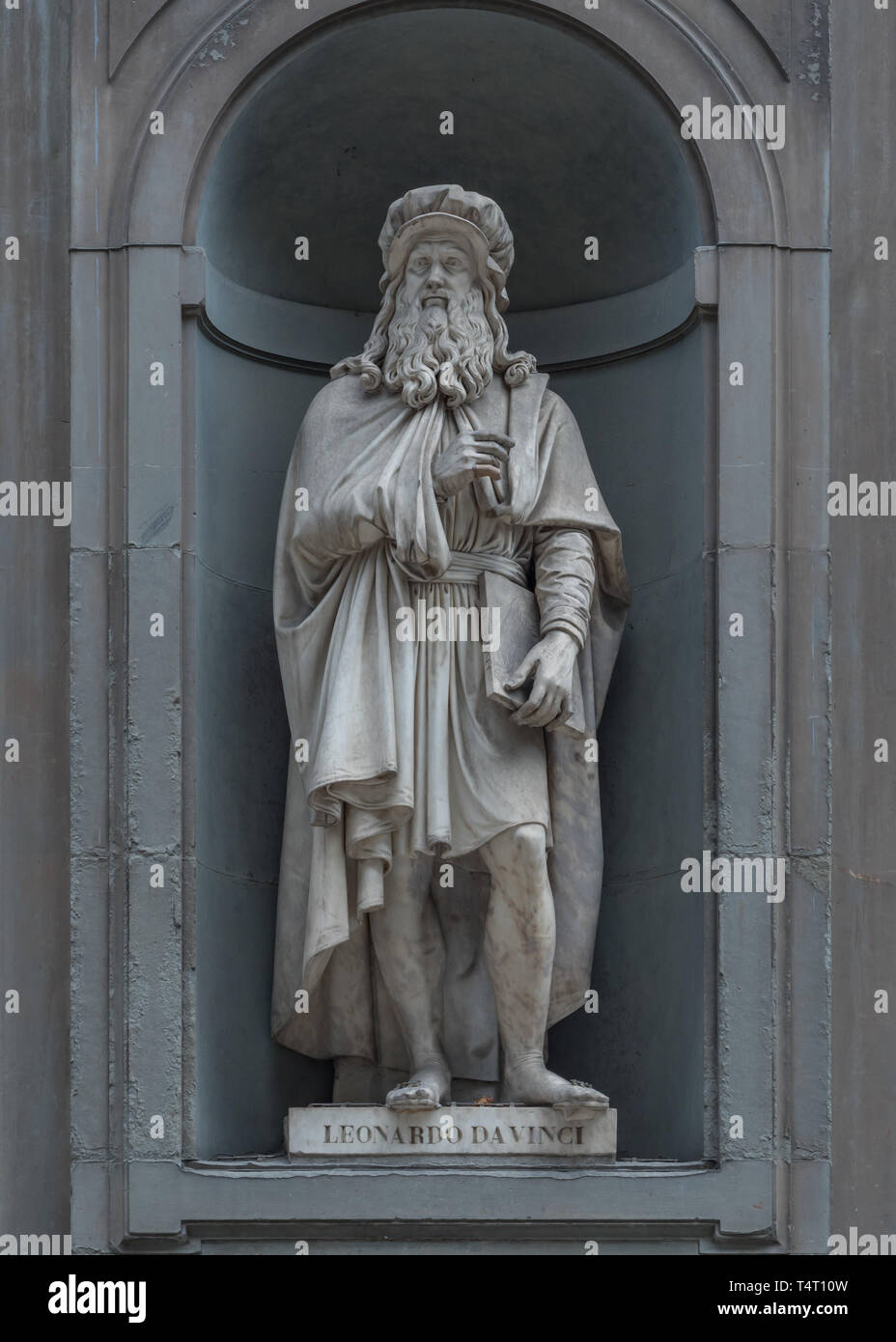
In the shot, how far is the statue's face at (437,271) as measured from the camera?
1186 centimetres

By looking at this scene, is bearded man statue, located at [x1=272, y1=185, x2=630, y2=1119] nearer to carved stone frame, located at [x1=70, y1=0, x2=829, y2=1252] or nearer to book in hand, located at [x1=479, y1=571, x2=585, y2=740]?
book in hand, located at [x1=479, y1=571, x2=585, y2=740]

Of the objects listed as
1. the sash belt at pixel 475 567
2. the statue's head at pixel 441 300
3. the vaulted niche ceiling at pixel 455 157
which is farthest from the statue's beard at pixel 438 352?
the vaulted niche ceiling at pixel 455 157

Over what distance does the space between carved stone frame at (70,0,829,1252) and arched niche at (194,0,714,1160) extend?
12 centimetres

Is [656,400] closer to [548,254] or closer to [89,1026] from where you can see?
[548,254]

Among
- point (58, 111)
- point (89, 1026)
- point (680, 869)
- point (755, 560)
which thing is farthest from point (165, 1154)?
point (58, 111)

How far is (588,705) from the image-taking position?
11.6 metres

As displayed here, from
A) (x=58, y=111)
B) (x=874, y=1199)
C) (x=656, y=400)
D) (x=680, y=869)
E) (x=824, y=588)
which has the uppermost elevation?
(x=58, y=111)

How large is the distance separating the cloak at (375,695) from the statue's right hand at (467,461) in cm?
6

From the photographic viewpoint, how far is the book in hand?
11.4 m

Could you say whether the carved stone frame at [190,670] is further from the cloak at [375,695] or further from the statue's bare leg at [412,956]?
the statue's bare leg at [412,956]

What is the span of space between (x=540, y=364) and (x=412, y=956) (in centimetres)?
237

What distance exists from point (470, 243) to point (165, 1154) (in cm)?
318

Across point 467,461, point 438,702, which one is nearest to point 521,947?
point 438,702

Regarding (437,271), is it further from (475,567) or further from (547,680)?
(547,680)
